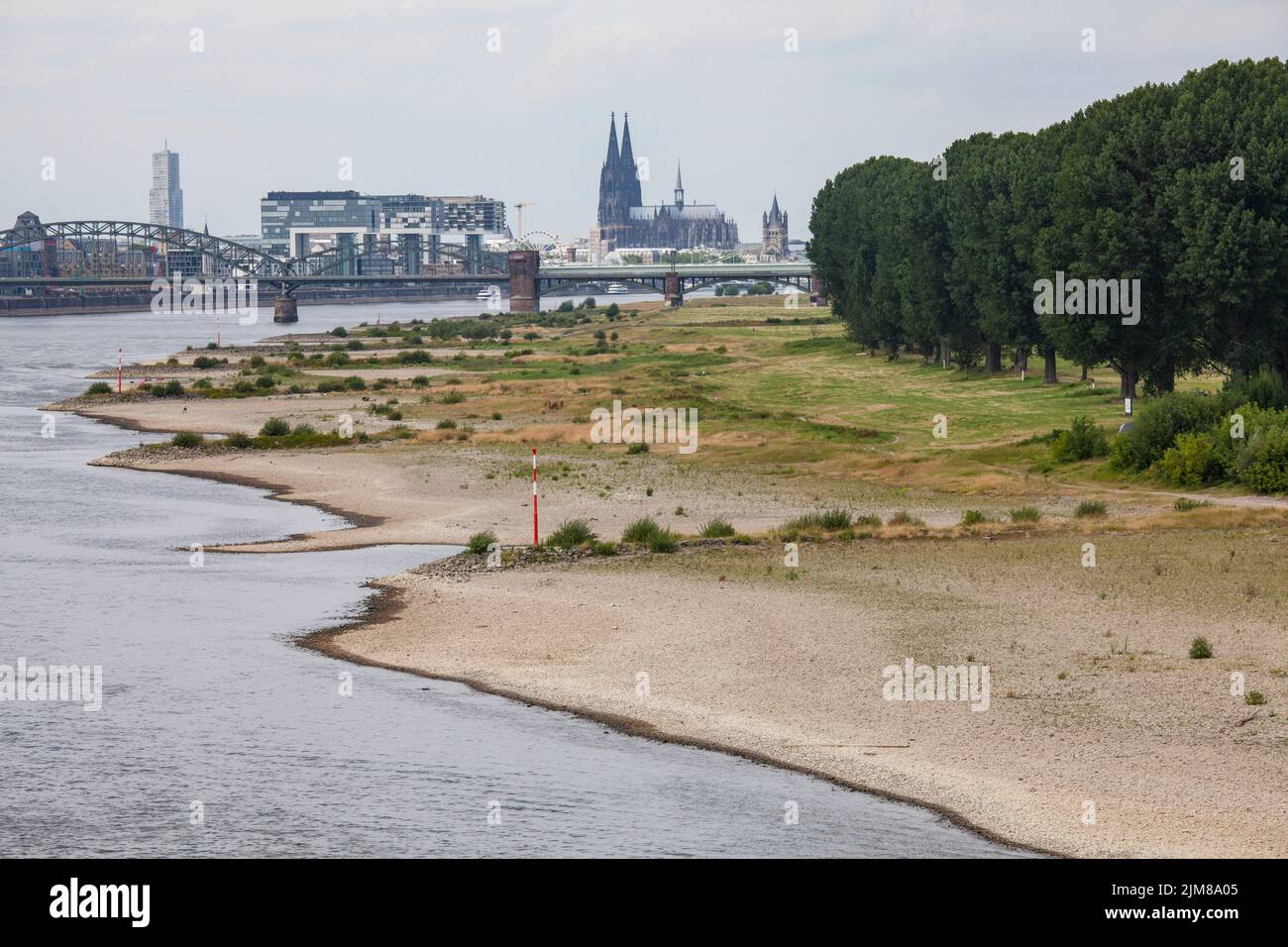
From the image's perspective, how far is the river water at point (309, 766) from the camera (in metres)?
22.9

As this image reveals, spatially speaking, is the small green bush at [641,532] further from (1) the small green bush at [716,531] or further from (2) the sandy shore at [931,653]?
(2) the sandy shore at [931,653]

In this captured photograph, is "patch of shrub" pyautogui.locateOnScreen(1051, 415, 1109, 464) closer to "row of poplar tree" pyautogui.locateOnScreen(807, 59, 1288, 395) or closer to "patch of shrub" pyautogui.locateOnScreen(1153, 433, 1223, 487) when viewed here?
"patch of shrub" pyautogui.locateOnScreen(1153, 433, 1223, 487)

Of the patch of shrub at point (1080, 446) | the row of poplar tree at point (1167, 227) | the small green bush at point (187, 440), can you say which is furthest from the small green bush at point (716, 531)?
the small green bush at point (187, 440)

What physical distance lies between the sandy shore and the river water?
112 centimetres

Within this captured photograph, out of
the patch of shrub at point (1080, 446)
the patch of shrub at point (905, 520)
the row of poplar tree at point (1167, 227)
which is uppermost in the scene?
the row of poplar tree at point (1167, 227)

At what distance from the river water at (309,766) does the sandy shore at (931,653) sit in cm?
112

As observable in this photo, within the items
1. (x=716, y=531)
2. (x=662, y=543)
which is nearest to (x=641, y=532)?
(x=662, y=543)

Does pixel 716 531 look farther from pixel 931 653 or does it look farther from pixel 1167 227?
pixel 1167 227

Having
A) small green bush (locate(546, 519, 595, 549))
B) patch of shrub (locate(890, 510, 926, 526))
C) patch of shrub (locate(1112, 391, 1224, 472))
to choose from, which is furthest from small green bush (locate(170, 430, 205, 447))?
patch of shrub (locate(1112, 391, 1224, 472))

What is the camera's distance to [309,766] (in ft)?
86.6

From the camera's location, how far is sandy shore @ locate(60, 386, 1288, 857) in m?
24.1

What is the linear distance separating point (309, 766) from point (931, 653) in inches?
463
